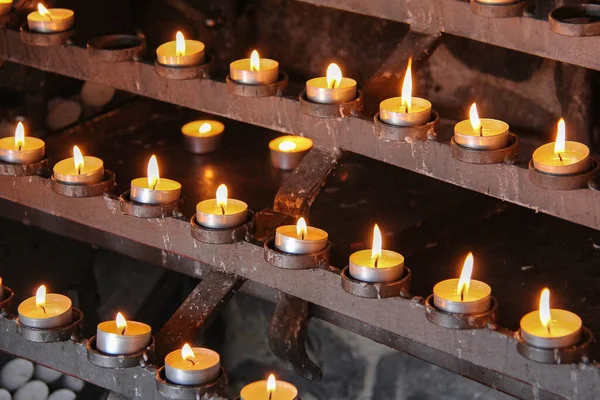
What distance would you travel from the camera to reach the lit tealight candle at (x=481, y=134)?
7.80 feet

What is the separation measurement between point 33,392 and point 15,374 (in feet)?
0.27

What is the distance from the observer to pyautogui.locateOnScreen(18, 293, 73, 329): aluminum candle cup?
270cm

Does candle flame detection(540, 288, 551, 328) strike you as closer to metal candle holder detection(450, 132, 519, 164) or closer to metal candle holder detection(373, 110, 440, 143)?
metal candle holder detection(450, 132, 519, 164)

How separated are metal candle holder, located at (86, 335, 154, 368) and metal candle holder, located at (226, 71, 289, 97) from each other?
54 centimetres

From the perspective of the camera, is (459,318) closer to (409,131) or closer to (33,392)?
(409,131)

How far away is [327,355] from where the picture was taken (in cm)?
327

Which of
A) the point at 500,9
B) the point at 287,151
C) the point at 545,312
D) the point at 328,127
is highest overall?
the point at 500,9

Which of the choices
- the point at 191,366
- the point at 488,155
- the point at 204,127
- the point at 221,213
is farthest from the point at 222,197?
the point at 204,127

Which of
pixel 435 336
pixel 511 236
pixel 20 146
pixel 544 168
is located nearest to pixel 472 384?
pixel 511 236

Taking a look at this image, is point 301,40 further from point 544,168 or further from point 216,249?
point 544,168

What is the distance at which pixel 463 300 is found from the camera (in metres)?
2.35

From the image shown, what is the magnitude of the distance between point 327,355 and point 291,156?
51 centimetres

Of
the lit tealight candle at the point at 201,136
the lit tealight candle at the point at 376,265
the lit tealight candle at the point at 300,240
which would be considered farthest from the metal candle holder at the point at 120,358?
the lit tealight candle at the point at 201,136

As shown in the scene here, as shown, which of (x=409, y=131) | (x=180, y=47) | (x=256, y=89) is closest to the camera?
(x=409, y=131)
